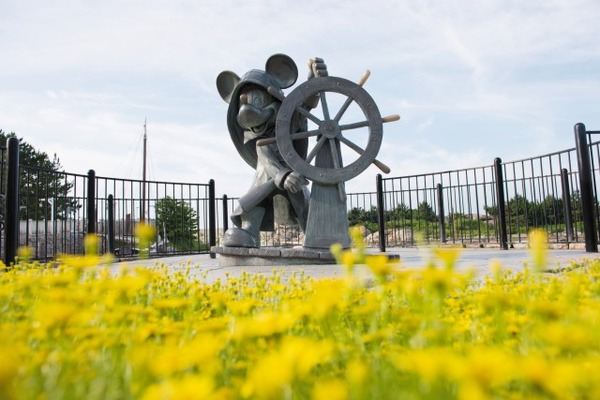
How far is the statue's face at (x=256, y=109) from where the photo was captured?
19.7ft

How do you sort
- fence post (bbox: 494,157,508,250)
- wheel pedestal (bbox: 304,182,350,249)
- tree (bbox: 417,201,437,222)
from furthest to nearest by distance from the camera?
tree (bbox: 417,201,437,222)
fence post (bbox: 494,157,508,250)
wheel pedestal (bbox: 304,182,350,249)

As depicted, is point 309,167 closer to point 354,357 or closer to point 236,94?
point 236,94

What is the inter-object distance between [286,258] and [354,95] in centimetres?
227

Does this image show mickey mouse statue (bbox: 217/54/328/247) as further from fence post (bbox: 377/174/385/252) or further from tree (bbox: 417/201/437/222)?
tree (bbox: 417/201/437/222)

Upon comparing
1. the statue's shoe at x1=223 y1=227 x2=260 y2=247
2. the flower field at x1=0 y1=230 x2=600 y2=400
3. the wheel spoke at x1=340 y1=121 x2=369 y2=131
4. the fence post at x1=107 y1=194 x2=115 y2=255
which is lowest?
the flower field at x1=0 y1=230 x2=600 y2=400

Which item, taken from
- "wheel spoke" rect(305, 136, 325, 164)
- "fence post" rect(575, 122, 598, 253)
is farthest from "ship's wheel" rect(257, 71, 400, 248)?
"fence post" rect(575, 122, 598, 253)

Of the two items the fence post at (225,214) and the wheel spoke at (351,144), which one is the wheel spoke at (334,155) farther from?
the fence post at (225,214)

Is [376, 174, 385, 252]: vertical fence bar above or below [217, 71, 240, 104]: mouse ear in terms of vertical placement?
below

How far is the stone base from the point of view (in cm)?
536

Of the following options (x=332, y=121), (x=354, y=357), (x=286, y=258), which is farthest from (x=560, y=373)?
(x=332, y=121)

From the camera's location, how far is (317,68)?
19.7ft

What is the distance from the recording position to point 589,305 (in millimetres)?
1824

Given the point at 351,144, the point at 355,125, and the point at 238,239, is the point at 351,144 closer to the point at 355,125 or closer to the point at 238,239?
the point at 355,125

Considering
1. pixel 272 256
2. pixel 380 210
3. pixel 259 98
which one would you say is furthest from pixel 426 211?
pixel 272 256
